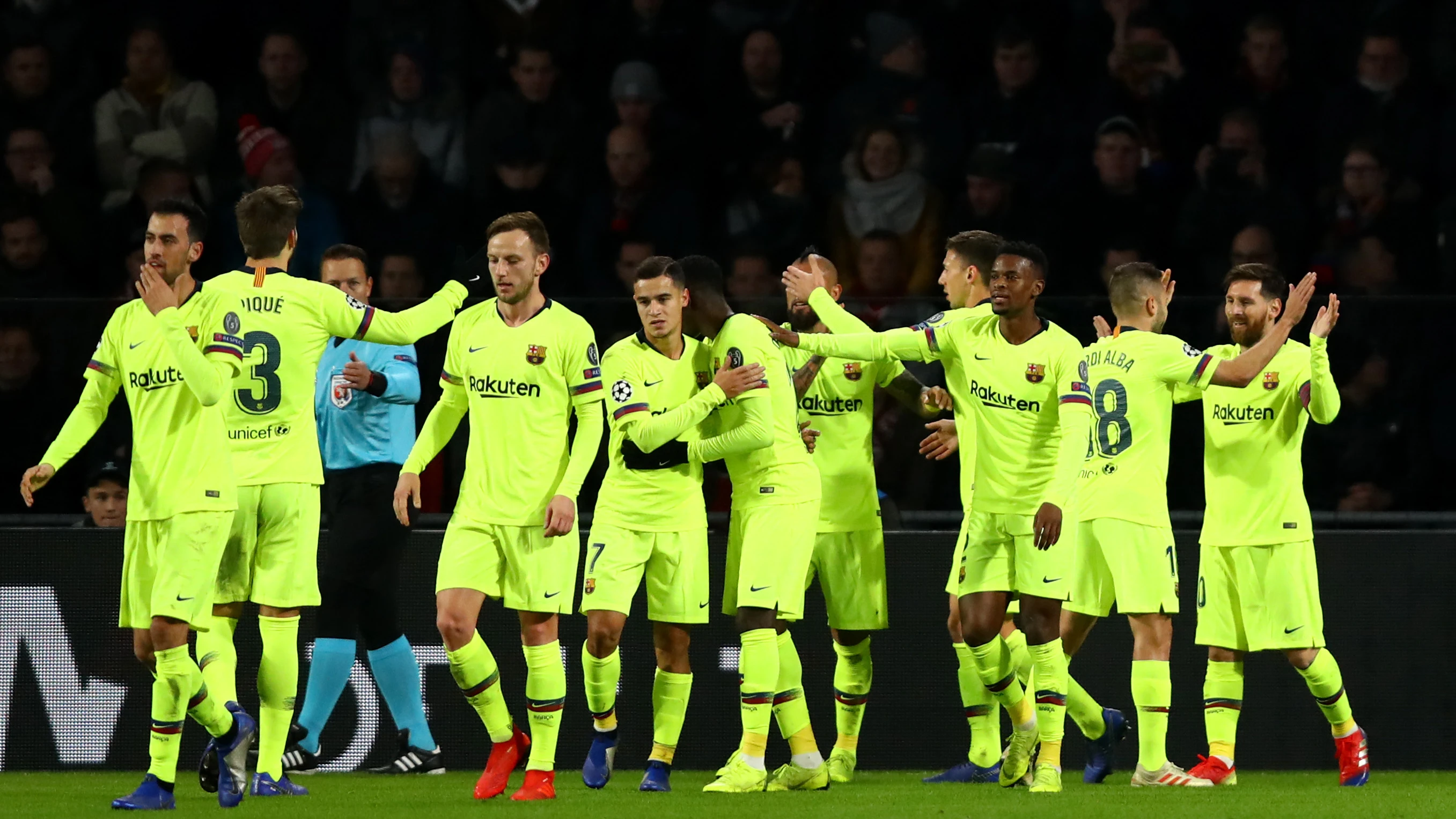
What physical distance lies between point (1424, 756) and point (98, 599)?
6.25 m

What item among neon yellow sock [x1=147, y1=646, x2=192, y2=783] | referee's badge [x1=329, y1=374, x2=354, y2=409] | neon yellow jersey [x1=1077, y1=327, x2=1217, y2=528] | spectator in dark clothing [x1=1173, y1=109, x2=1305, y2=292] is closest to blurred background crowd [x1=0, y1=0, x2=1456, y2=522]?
spectator in dark clothing [x1=1173, y1=109, x2=1305, y2=292]

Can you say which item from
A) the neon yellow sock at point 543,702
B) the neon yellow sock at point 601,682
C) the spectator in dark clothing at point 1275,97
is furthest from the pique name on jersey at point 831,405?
the spectator in dark clothing at point 1275,97

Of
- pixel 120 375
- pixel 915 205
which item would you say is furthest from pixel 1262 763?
pixel 120 375

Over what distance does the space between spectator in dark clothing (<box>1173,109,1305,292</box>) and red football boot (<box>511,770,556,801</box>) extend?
18.3ft

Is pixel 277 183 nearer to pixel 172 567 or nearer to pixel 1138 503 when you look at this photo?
pixel 172 567

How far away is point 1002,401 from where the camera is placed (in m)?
7.57

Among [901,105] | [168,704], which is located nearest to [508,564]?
[168,704]

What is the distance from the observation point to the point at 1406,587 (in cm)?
886

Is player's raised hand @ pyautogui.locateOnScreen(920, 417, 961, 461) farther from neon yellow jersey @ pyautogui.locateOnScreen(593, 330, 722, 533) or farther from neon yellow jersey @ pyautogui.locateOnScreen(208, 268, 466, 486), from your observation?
neon yellow jersey @ pyautogui.locateOnScreen(208, 268, 466, 486)

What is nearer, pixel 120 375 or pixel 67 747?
pixel 120 375

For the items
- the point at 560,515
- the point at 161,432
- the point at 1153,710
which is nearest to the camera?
the point at 161,432

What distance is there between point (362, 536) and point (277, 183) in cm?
394

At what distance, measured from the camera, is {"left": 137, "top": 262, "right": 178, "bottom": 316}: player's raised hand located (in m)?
6.38

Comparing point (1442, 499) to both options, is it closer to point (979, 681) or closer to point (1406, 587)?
point (1406, 587)
